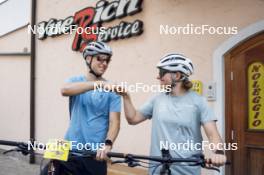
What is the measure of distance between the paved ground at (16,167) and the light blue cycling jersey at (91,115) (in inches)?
226

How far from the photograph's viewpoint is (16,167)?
9.43 m

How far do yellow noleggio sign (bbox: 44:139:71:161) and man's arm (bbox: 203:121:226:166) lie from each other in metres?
0.93

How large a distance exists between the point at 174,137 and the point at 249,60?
3266 millimetres

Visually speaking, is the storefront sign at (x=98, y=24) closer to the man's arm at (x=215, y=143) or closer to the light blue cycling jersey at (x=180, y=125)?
the light blue cycling jersey at (x=180, y=125)

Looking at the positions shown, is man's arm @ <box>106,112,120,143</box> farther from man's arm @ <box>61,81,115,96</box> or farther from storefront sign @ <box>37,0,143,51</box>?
storefront sign @ <box>37,0,143,51</box>

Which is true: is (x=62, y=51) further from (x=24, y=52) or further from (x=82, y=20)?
(x=24, y=52)

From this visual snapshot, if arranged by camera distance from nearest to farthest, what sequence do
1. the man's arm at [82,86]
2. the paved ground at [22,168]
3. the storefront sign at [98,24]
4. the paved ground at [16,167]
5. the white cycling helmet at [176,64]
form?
the man's arm at [82,86] → the white cycling helmet at [176,64] → the paved ground at [22,168] → the storefront sign at [98,24] → the paved ground at [16,167]

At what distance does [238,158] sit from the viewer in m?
6.09

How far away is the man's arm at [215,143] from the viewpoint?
2.73m

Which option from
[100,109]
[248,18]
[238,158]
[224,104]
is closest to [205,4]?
[248,18]

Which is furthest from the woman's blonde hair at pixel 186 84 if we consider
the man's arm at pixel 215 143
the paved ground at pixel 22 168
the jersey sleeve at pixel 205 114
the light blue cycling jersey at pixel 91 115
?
the paved ground at pixel 22 168

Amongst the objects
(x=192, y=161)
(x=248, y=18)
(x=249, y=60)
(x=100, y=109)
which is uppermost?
(x=248, y=18)

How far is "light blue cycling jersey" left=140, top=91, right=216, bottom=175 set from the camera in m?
3.01

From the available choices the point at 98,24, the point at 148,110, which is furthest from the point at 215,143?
the point at 98,24
